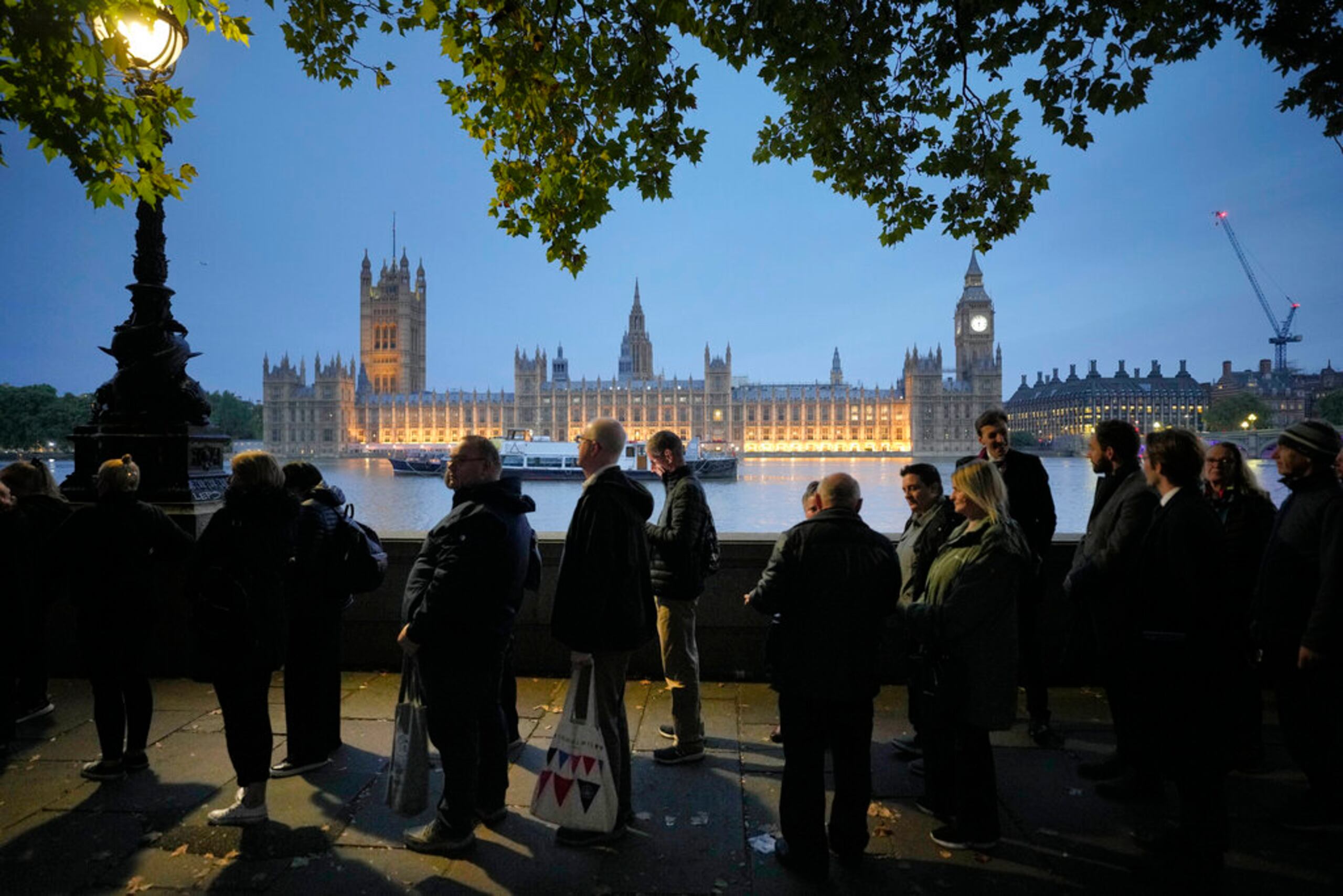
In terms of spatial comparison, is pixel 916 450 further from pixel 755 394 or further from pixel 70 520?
pixel 70 520

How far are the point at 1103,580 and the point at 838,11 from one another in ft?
10.7

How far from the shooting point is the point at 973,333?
89.4 meters

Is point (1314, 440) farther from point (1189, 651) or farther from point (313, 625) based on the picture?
point (313, 625)

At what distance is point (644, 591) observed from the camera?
3.05 meters

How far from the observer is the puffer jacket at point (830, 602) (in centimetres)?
259

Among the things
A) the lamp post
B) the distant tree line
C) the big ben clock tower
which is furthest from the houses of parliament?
the lamp post

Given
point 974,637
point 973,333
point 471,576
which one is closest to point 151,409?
point 471,576

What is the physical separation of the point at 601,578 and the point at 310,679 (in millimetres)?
1763

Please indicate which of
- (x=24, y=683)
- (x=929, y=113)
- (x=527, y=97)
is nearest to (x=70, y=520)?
(x=24, y=683)

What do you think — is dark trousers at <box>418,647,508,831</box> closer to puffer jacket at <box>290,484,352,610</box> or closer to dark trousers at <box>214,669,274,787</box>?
dark trousers at <box>214,669,274,787</box>

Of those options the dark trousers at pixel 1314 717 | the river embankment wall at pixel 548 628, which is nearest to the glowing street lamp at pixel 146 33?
the river embankment wall at pixel 548 628

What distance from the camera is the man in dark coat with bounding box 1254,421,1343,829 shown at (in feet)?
9.77

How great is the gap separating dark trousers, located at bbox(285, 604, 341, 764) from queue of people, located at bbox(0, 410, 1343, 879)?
0.04 feet

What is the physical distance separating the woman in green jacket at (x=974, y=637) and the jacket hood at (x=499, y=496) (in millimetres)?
1528
